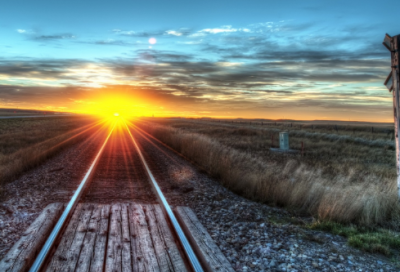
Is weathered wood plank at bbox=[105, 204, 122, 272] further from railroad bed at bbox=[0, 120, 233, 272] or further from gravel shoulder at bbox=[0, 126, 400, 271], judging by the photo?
gravel shoulder at bbox=[0, 126, 400, 271]

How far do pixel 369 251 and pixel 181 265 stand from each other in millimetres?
2777

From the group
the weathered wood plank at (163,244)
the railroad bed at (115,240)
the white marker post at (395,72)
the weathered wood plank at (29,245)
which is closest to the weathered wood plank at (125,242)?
the railroad bed at (115,240)

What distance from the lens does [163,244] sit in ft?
14.6

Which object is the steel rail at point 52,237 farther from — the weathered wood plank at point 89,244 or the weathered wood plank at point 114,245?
the weathered wood plank at point 114,245

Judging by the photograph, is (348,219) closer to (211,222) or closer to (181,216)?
(211,222)

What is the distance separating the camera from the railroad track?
413cm

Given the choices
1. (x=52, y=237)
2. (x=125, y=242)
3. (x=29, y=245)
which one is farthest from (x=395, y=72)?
(x=29, y=245)

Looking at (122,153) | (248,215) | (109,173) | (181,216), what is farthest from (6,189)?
(122,153)

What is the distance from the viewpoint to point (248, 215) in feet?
20.3

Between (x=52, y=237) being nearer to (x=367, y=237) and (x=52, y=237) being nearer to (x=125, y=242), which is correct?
(x=125, y=242)

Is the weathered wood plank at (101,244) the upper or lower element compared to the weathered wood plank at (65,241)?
upper

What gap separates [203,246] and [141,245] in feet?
2.84

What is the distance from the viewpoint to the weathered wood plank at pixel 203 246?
3.82m

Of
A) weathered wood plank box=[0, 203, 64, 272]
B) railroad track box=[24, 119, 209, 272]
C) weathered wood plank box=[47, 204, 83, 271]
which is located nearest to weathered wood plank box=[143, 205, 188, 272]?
railroad track box=[24, 119, 209, 272]
